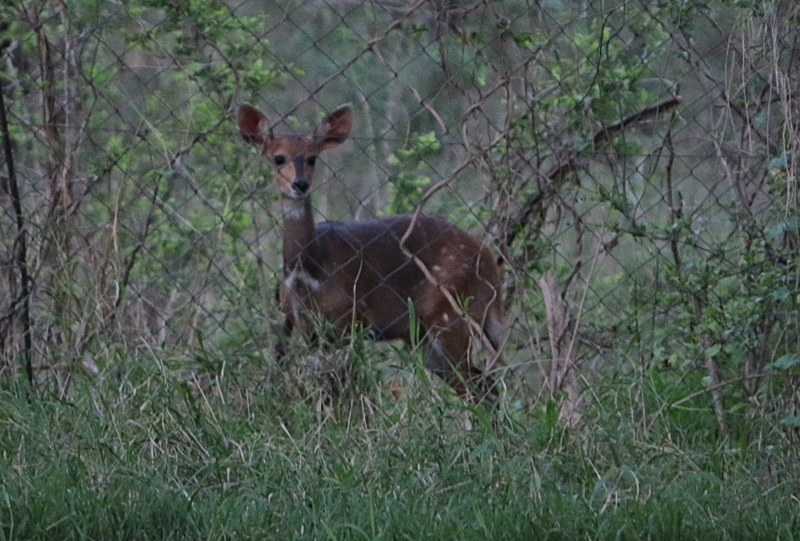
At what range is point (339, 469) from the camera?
3295mm

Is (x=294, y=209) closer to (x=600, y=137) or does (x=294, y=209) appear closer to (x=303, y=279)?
(x=303, y=279)

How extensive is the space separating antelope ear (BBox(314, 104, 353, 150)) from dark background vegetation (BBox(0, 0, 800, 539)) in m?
0.26

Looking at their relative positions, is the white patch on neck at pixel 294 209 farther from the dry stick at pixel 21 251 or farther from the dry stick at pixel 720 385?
the dry stick at pixel 720 385

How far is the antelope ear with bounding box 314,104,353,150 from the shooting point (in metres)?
5.10

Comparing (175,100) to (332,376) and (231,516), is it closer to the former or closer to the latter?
(332,376)

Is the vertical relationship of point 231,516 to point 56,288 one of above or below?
below

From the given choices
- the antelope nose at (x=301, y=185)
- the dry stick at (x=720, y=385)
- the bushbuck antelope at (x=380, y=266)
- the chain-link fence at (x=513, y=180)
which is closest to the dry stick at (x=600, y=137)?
the chain-link fence at (x=513, y=180)

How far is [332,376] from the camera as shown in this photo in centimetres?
410

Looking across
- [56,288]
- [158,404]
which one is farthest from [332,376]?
[56,288]

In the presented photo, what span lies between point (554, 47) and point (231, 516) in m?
2.40

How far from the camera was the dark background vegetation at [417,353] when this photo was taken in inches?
118

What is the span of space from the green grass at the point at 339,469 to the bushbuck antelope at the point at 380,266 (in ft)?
4.43

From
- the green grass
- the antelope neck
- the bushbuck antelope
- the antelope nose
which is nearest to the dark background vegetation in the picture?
the green grass

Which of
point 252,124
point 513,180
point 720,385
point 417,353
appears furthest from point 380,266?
point 720,385
